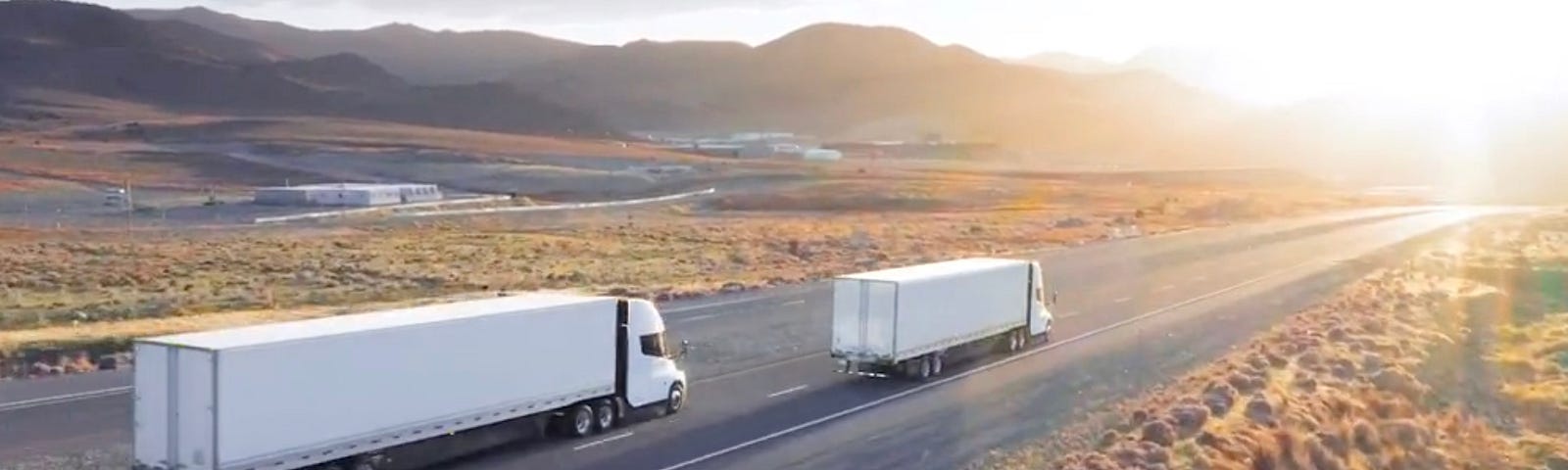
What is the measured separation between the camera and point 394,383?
62.3 ft

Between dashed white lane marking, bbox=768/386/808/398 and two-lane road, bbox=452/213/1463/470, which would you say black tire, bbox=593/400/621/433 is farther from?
dashed white lane marking, bbox=768/386/808/398

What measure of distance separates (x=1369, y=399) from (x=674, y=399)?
1411cm

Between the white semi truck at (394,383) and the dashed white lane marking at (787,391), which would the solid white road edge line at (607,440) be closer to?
the white semi truck at (394,383)

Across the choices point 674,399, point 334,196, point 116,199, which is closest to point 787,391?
point 674,399

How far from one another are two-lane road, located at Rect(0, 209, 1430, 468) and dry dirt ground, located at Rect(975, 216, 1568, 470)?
5320 millimetres

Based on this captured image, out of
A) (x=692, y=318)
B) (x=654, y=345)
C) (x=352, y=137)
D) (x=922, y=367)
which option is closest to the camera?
(x=654, y=345)

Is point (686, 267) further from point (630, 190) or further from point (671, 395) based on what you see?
point (630, 190)

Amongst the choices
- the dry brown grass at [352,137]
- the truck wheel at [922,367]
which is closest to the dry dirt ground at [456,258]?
the truck wheel at [922,367]

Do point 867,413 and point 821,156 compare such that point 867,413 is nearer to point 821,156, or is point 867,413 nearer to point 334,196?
point 334,196

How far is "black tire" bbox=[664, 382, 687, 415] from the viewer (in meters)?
24.7

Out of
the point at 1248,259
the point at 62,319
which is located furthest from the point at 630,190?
the point at 62,319

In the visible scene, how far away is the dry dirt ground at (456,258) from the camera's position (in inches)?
1458

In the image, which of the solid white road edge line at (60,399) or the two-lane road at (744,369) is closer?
the two-lane road at (744,369)

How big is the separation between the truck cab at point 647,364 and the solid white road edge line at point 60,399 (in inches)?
382
